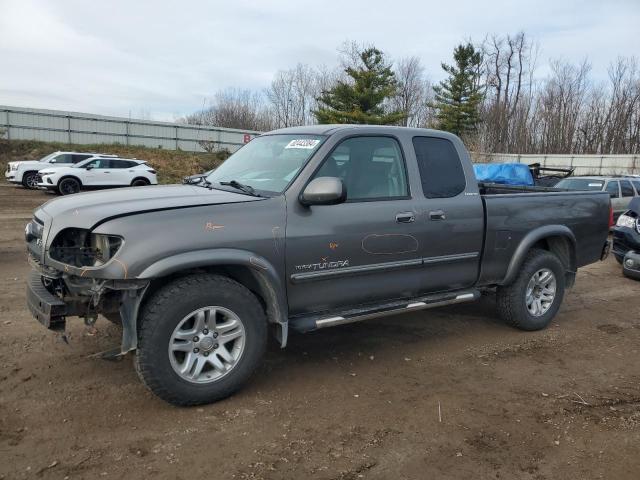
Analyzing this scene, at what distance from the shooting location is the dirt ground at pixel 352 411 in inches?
120

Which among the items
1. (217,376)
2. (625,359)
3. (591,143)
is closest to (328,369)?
(217,376)

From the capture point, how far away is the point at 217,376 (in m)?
3.67

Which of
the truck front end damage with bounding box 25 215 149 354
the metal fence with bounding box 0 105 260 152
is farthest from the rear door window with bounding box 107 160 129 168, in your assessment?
the truck front end damage with bounding box 25 215 149 354

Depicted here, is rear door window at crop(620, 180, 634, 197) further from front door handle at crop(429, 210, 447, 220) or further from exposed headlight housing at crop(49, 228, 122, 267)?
exposed headlight housing at crop(49, 228, 122, 267)

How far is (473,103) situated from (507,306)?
4218 cm

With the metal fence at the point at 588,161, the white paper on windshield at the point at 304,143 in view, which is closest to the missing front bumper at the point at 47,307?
the white paper on windshield at the point at 304,143

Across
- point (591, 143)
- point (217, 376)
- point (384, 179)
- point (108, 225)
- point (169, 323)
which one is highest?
point (591, 143)

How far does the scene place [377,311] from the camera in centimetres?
434

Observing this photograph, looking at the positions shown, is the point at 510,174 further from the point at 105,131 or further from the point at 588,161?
the point at 105,131

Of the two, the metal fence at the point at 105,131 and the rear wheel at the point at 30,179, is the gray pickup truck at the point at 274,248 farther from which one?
the metal fence at the point at 105,131

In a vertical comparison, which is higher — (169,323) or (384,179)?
(384,179)

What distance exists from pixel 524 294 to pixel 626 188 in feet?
37.8

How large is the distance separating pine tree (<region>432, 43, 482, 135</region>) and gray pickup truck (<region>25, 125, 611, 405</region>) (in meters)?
41.0

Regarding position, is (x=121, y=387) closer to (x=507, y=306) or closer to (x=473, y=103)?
(x=507, y=306)
